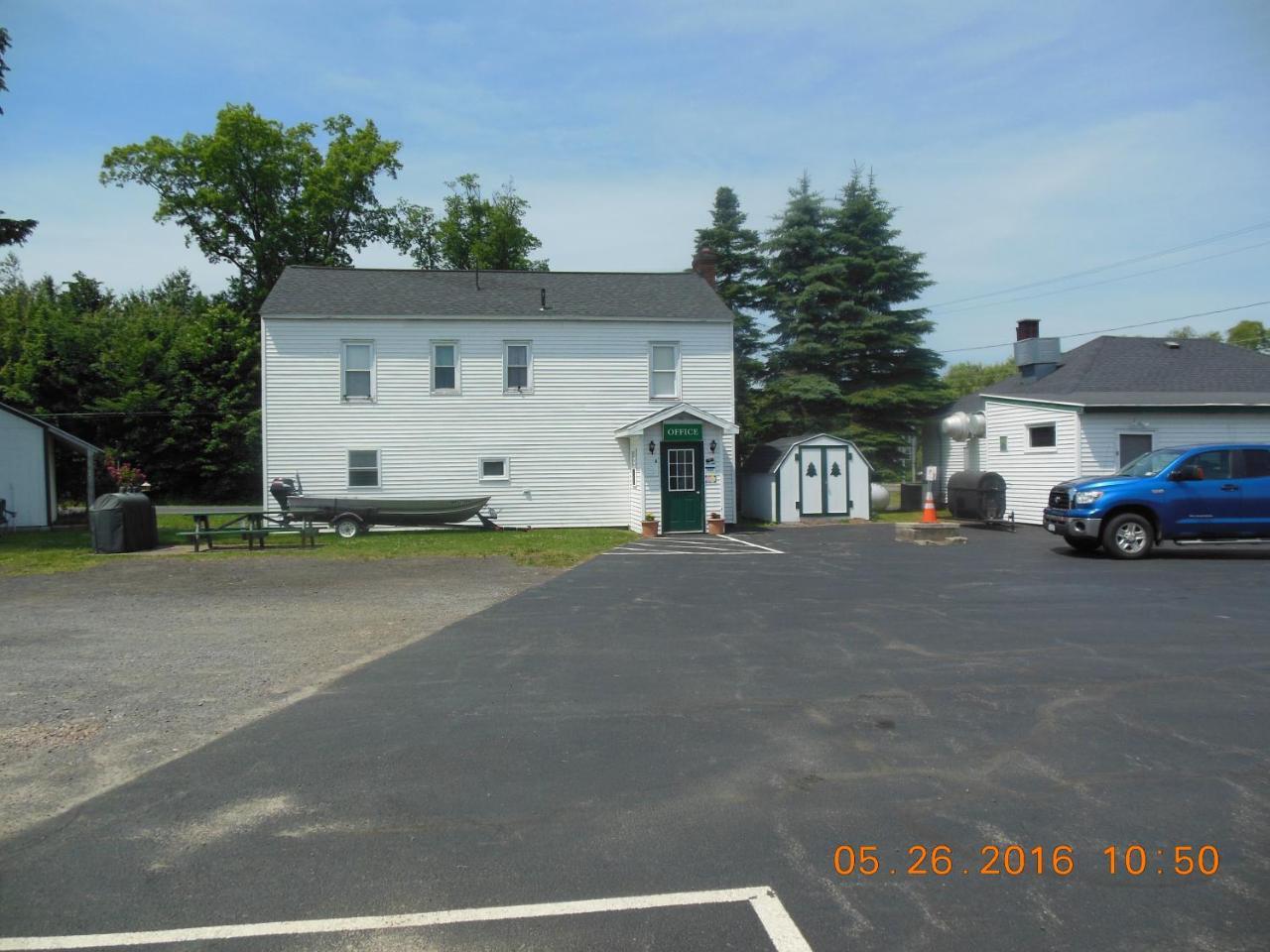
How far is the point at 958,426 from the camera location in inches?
1043

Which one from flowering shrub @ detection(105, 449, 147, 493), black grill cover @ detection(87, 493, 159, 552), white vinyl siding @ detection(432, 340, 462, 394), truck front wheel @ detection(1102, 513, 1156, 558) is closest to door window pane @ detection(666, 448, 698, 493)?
white vinyl siding @ detection(432, 340, 462, 394)

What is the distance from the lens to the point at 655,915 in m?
3.44

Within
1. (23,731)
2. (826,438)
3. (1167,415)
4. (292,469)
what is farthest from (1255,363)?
(23,731)

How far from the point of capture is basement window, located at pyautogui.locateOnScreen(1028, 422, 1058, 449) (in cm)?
2222

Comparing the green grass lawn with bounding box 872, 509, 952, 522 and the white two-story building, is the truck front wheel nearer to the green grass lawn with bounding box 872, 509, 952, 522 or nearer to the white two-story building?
the white two-story building

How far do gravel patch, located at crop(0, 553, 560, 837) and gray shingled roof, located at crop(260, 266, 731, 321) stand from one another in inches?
418

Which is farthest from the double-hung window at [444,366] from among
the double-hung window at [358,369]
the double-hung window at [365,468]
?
the double-hung window at [365,468]

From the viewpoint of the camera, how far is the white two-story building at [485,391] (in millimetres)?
23938

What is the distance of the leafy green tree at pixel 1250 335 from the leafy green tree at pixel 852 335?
40.6 m

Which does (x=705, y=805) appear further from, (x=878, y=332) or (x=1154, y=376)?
(x=878, y=332)

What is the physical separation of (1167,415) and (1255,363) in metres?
5.47

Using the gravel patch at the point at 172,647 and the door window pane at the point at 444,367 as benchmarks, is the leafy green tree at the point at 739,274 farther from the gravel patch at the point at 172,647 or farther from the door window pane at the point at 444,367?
the gravel patch at the point at 172,647

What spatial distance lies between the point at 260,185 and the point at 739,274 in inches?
931

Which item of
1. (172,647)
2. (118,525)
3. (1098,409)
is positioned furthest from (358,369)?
(1098,409)
